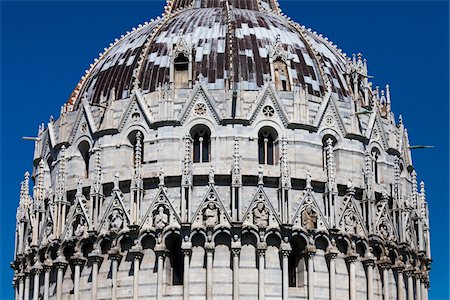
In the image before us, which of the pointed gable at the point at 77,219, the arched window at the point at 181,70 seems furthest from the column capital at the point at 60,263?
the arched window at the point at 181,70

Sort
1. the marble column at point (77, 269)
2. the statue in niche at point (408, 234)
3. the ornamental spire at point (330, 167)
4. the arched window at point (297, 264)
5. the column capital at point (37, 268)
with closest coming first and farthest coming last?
the arched window at point (297, 264)
the marble column at point (77, 269)
the ornamental spire at point (330, 167)
the column capital at point (37, 268)
the statue in niche at point (408, 234)

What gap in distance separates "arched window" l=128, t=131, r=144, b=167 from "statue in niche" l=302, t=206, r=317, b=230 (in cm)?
804

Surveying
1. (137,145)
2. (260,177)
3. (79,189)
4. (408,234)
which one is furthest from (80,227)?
(408,234)

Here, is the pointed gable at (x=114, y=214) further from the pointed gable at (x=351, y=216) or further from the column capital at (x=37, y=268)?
the pointed gable at (x=351, y=216)

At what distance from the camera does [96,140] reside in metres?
50.2

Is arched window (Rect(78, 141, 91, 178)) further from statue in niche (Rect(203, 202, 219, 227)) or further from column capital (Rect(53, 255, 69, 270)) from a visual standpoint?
statue in niche (Rect(203, 202, 219, 227))

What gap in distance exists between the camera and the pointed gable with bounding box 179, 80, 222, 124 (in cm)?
4828

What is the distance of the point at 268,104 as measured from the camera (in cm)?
4884

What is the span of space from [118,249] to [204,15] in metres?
14.5

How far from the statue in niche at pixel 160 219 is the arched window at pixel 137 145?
8.90 ft

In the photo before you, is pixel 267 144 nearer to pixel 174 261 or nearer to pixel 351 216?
pixel 351 216

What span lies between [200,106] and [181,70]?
2741mm

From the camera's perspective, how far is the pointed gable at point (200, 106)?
4828 centimetres

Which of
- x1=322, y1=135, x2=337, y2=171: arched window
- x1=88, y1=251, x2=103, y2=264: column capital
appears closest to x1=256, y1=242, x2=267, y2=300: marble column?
x1=322, y1=135, x2=337, y2=171: arched window
